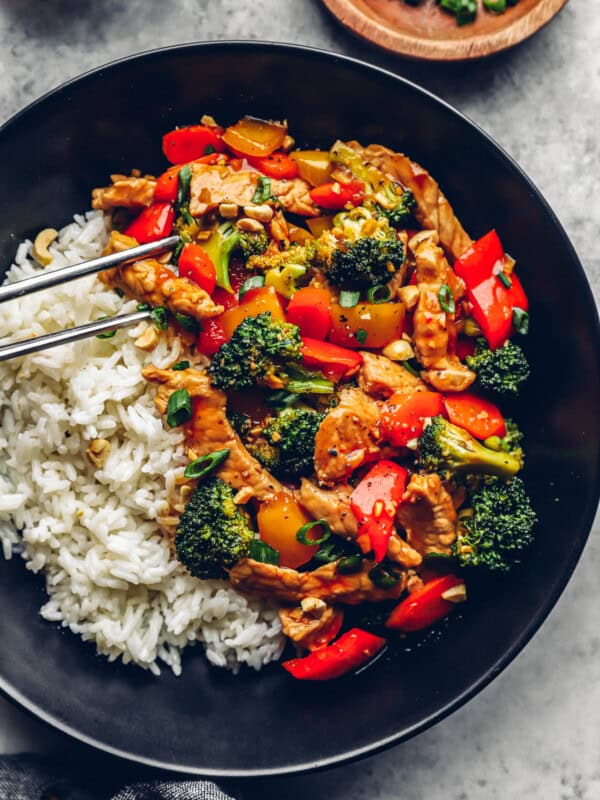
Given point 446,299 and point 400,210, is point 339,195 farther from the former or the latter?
point 446,299

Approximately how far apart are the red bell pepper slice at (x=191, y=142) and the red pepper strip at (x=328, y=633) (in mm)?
2375

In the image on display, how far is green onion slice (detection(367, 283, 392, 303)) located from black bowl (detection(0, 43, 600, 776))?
644 mm

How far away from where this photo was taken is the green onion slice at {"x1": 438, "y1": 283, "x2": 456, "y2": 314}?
3.75 m

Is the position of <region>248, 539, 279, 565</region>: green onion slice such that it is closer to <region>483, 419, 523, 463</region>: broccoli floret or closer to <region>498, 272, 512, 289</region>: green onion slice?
<region>483, 419, 523, 463</region>: broccoli floret

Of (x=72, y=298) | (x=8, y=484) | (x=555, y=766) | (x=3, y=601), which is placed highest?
(x=72, y=298)

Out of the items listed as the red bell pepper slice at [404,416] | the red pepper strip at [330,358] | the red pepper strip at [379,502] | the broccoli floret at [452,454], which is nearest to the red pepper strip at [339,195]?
the red pepper strip at [330,358]

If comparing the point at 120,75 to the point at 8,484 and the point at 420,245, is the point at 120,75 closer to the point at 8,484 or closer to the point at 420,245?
the point at 420,245

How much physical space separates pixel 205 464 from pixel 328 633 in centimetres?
104

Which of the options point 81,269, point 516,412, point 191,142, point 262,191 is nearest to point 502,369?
point 516,412

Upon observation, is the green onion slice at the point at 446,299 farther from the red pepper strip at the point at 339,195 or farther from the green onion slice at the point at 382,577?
the green onion slice at the point at 382,577

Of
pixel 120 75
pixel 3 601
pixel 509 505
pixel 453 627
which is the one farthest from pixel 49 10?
pixel 453 627

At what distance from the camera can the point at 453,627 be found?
13.0ft

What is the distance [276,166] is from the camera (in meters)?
3.97

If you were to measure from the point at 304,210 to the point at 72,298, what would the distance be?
1.21 meters
